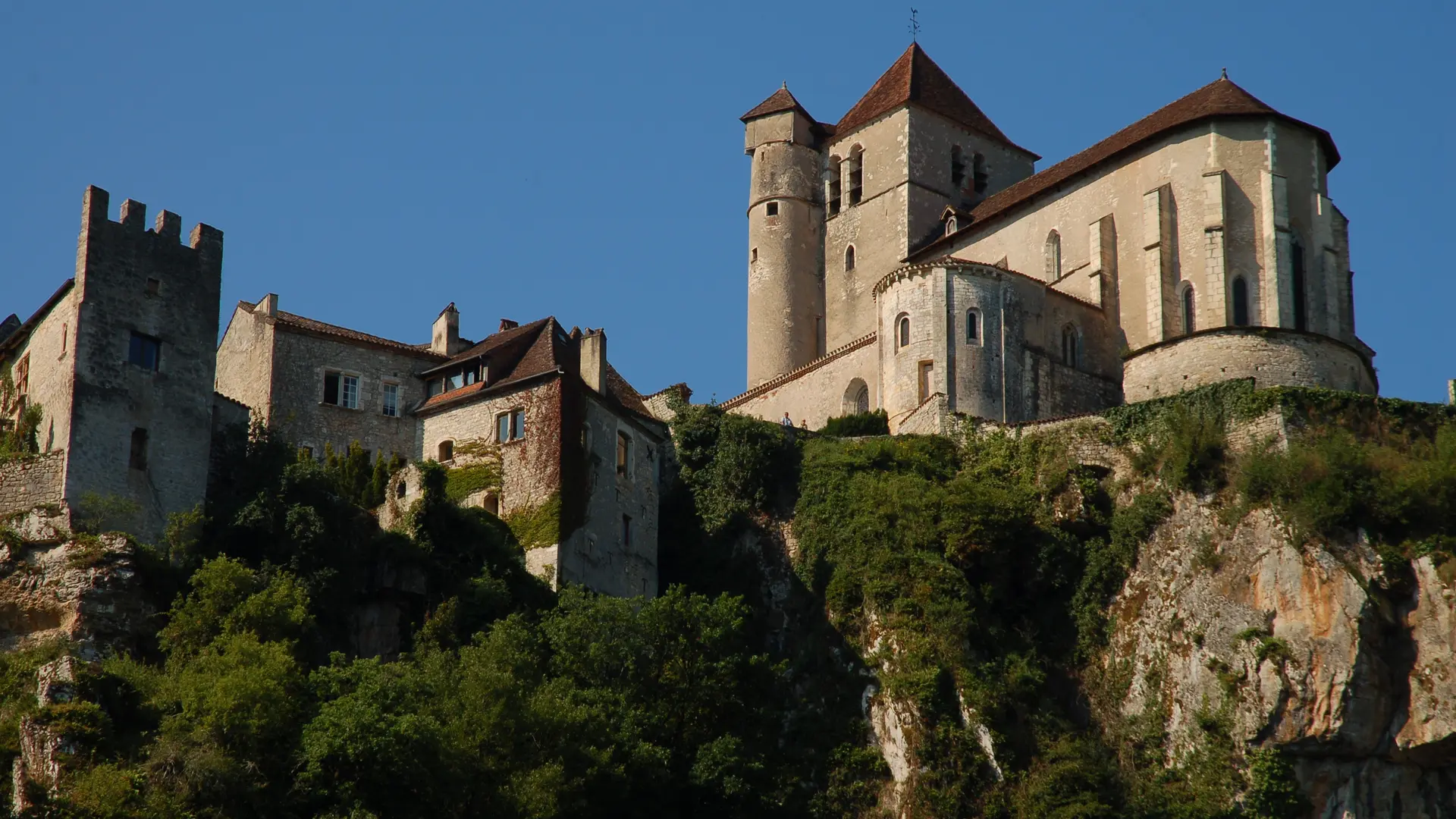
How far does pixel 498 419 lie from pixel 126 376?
11.1 m

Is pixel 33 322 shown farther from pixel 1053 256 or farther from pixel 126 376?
pixel 1053 256

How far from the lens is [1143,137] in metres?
68.8

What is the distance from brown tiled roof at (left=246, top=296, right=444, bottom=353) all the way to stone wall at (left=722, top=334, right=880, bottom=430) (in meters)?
11.8

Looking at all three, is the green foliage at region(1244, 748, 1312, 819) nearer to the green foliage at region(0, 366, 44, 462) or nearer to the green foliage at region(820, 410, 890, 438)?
the green foliage at region(820, 410, 890, 438)

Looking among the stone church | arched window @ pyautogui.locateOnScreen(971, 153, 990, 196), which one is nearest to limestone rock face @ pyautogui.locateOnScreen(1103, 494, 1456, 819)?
the stone church

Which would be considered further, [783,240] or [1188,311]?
[783,240]

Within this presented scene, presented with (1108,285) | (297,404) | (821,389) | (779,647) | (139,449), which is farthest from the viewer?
(821,389)

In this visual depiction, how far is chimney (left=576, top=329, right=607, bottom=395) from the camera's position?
59.6m

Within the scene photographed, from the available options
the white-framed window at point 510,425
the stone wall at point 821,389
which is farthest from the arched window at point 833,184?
the white-framed window at point 510,425

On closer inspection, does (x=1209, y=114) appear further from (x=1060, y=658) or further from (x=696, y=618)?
(x=696, y=618)

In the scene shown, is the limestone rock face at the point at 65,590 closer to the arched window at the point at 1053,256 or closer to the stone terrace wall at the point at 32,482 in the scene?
the stone terrace wall at the point at 32,482

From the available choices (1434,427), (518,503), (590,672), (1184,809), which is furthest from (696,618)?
(1434,427)

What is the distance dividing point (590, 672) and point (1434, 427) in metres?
23.3

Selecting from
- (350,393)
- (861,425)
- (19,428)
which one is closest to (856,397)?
(861,425)
